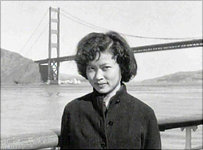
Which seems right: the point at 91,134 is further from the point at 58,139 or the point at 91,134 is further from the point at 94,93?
the point at 58,139

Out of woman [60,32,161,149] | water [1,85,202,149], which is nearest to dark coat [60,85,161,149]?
woman [60,32,161,149]

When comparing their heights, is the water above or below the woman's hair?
below

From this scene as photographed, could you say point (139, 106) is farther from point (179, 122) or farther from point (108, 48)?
point (179, 122)

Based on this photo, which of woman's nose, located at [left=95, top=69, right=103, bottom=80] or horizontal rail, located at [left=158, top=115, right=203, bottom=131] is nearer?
woman's nose, located at [left=95, top=69, right=103, bottom=80]

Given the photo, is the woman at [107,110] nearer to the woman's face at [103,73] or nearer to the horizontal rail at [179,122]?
the woman's face at [103,73]

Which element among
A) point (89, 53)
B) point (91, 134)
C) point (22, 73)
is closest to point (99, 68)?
point (89, 53)

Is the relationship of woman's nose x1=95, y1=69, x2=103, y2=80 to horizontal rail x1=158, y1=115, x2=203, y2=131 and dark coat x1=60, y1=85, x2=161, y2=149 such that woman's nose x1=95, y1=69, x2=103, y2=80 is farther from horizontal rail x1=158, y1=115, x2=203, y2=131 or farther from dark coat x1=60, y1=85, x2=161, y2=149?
horizontal rail x1=158, y1=115, x2=203, y2=131

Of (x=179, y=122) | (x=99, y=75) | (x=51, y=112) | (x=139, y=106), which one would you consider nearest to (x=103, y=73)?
(x=99, y=75)
